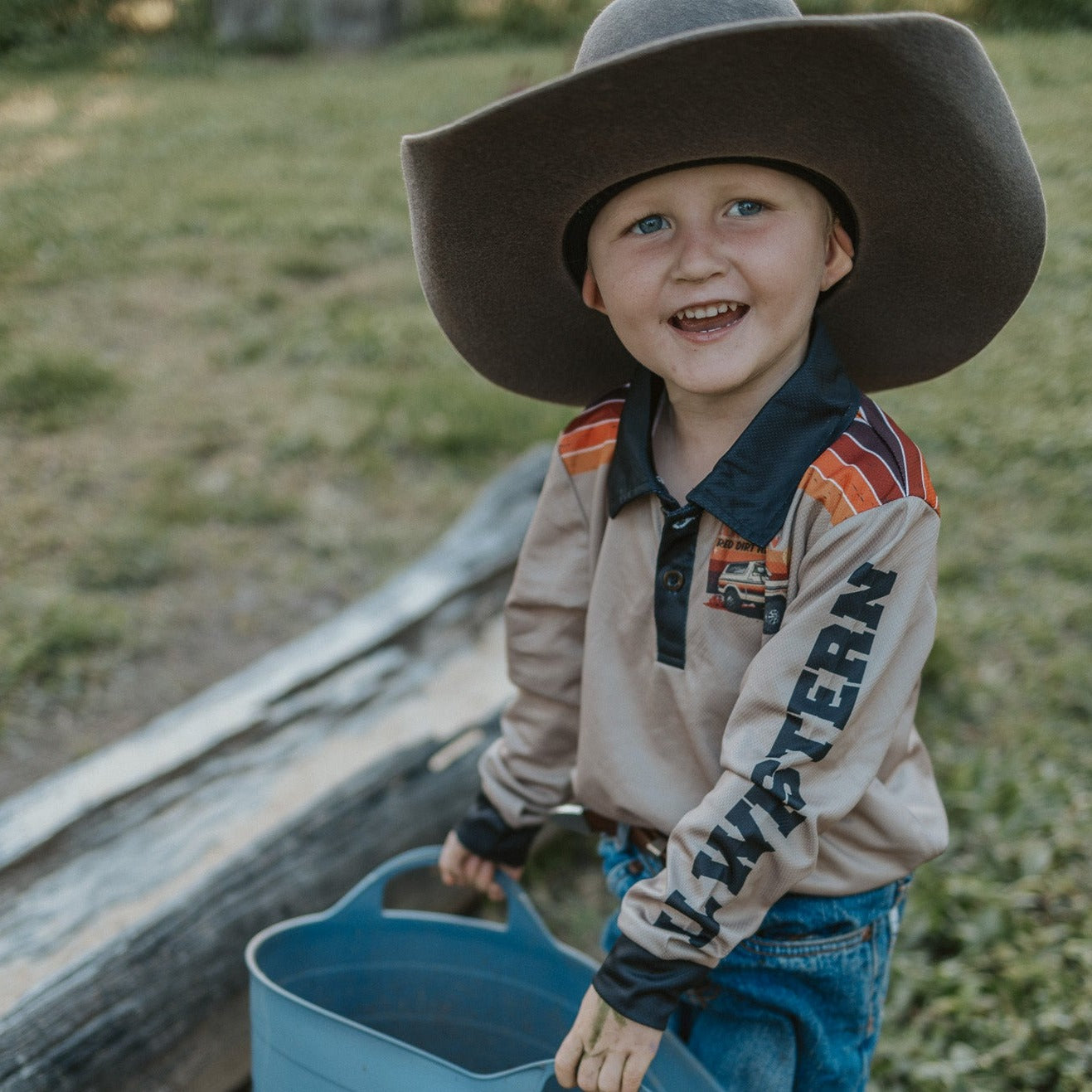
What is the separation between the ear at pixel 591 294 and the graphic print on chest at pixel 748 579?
0.36 meters

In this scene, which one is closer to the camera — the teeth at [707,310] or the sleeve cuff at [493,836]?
the teeth at [707,310]

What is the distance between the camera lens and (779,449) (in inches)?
57.7

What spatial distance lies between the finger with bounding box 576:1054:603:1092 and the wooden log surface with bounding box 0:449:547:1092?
33.3 inches

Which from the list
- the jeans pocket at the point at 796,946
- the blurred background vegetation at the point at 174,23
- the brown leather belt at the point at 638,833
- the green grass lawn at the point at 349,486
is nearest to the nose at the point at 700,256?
the brown leather belt at the point at 638,833

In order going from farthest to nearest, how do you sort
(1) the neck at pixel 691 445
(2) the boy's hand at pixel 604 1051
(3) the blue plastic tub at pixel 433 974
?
(3) the blue plastic tub at pixel 433 974 → (1) the neck at pixel 691 445 → (2) the boy's hand at pixel 604 1051

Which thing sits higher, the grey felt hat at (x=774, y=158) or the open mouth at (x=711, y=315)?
the grey felt hat at (x=774, y=158)

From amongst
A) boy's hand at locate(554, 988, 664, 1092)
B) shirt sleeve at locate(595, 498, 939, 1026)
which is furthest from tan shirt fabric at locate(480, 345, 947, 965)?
boy's hand at locate(554, 988, 664, 1092)

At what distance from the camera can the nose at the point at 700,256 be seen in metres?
1.39

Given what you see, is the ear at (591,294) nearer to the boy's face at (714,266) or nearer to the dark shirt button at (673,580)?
the boy's face at (714,266)

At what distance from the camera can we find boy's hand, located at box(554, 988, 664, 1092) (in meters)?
1.43

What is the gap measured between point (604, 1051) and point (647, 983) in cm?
11

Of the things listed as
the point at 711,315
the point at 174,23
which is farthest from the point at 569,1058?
the point at 174,23

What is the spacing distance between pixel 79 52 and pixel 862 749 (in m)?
11.4

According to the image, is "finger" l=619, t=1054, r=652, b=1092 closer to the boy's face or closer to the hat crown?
the boy's face
